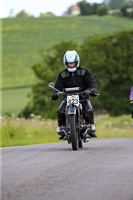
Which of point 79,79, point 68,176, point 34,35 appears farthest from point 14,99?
point 68,176

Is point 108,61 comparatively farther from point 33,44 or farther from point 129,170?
point 129,170

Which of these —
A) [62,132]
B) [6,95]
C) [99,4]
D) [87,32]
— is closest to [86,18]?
[87,32]

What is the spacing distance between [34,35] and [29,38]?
244 cm

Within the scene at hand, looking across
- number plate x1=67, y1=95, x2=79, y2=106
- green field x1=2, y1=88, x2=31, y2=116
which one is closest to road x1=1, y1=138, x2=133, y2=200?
number plate x1=67, y1=95, x2=79, y2=106

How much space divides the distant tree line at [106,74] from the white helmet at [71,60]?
2412 inches

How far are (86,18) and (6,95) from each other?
4297 centimetres

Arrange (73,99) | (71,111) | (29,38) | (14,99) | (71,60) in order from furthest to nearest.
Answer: (29,38)
(14,99)
(71,60)
(73,99)
(71,111)

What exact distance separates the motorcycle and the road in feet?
2.25

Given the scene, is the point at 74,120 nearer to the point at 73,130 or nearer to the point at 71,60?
the point at 73,130

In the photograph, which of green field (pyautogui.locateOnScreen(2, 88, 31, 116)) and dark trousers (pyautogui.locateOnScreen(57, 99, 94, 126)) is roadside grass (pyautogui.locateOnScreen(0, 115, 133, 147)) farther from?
green field (pyautogui.locateOnScreen(2, 88, 31, 116))

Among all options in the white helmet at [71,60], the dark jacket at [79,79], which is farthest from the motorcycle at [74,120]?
the white helmet at [71,60]

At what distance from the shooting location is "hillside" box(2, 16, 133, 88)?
98.2 meters

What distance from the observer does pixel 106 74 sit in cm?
8050

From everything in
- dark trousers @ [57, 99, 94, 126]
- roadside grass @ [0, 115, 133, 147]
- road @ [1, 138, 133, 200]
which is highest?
dark trousers @ [57, 99, 94, 126]
